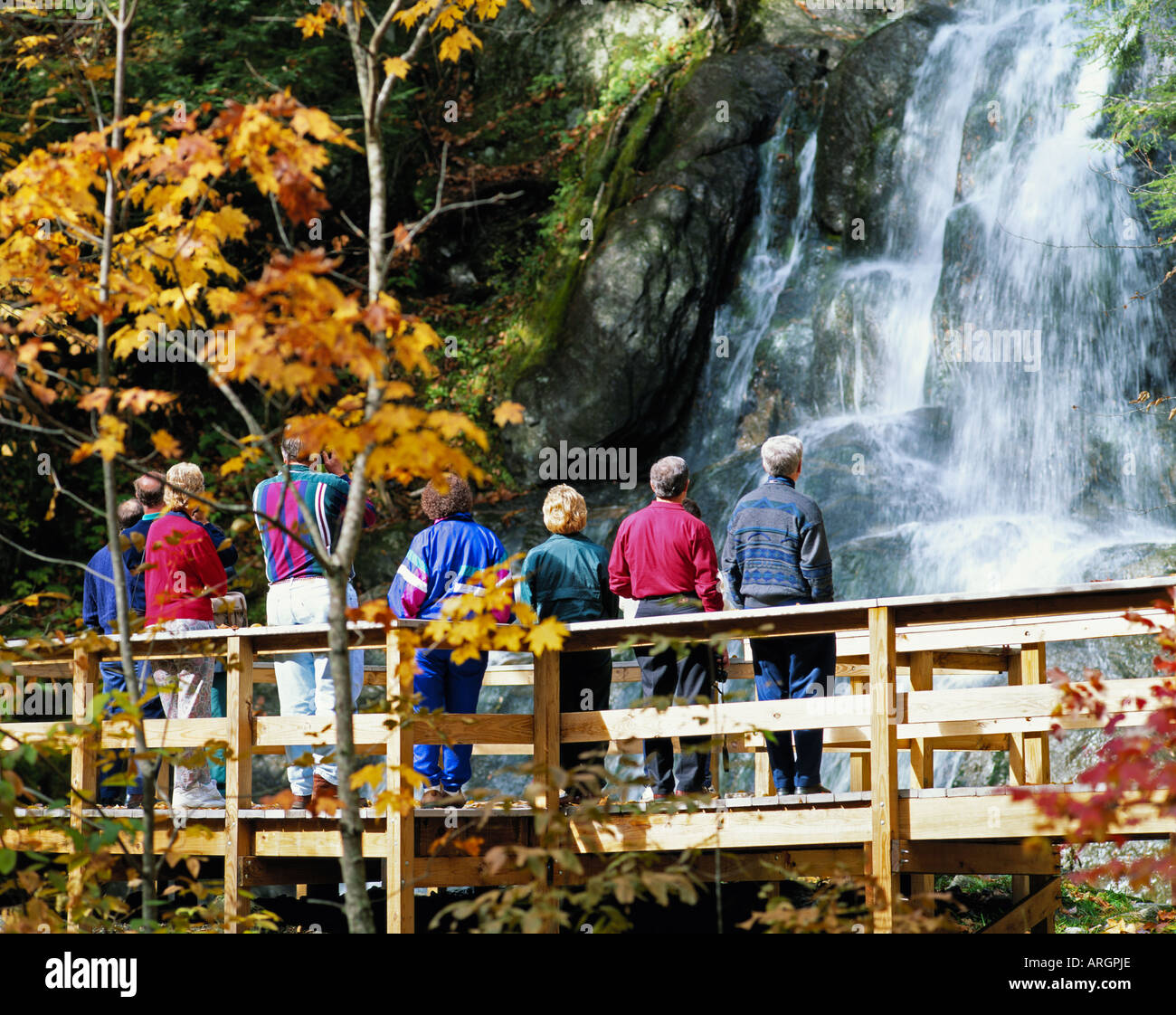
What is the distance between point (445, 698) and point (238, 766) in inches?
43.0

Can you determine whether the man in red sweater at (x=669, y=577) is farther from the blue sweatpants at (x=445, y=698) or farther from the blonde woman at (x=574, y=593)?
the blue sweatpants at (x=445, y=698)

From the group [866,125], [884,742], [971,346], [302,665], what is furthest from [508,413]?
[866,125]

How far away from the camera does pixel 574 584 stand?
7047 mm

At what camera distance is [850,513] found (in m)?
13.3

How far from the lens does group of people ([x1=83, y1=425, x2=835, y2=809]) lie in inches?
263

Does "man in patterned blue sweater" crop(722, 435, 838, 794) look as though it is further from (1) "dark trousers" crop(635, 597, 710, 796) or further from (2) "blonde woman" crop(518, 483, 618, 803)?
(2) "blonde woman" crop(518, 483, 618, 803)

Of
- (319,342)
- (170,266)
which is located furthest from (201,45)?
(319,342)

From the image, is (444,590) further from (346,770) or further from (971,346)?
(971,346)

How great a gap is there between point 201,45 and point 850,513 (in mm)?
10547

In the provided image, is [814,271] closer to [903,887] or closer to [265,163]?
[903,887]

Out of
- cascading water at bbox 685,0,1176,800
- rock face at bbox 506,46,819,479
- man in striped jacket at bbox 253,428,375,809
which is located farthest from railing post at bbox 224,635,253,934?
rock face at bbox 506,46,819,479

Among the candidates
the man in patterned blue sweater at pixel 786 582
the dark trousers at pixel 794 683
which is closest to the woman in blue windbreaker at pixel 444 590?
the man in patterned blue sweater at pixel 786 582

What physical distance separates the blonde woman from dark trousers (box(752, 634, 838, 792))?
2.73 ft

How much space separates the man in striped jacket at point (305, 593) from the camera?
22.9 ft
